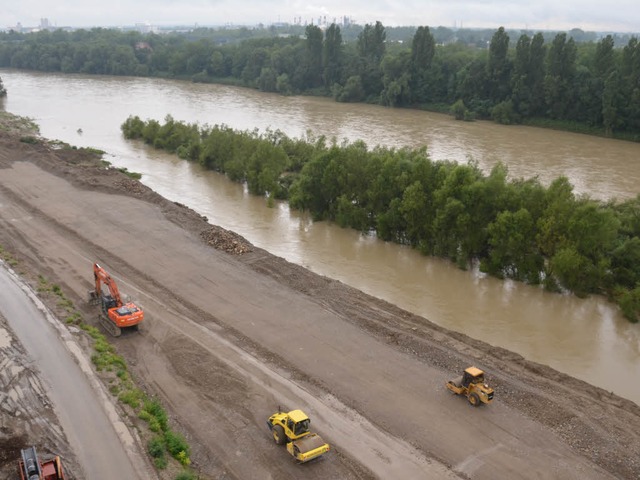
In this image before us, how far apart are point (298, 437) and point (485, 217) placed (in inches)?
702

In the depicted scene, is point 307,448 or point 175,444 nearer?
point 307,448

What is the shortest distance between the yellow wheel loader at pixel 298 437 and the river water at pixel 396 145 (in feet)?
36.4

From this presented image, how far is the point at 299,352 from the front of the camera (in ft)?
72.7

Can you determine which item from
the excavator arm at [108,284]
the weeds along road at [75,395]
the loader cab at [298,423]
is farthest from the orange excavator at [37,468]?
the excavator arm at [108,284]

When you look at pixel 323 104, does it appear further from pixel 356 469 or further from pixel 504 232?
pixel 356 469

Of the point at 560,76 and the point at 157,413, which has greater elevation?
the point at 560,76

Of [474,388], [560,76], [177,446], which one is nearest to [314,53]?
[560,76]

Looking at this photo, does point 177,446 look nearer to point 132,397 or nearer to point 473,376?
point 132,397

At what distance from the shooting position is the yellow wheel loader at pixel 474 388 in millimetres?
18859

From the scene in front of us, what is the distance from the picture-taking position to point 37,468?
563 inches

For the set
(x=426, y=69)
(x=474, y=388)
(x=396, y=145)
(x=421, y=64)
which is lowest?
(x=474, y=388)

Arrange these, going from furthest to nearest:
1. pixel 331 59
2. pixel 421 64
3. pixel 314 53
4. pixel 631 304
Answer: pixel 314 53 < pixel 331 59 < pixel 421 64 < pixel 631 304

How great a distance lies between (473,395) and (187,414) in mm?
9099

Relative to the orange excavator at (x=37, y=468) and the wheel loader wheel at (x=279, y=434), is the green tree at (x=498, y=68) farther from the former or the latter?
the orange excavator at (x=37, y=468)
